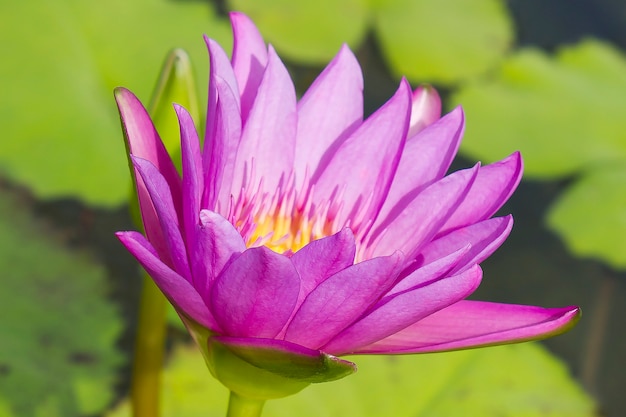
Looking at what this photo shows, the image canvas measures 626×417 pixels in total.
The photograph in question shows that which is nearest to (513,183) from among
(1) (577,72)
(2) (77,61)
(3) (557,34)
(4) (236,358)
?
(4) (236,358)

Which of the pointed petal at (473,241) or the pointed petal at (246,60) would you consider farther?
the pointed petal at (246,60)

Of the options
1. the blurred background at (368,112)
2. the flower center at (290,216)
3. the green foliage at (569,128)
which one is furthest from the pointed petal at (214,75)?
the green foliage at (569,128)

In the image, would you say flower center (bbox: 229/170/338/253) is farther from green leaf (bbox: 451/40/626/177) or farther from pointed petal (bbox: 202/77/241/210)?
green leaf (bbox: 451/40/626/177)

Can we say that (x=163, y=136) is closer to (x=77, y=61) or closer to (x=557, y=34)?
(x=77, y=61)

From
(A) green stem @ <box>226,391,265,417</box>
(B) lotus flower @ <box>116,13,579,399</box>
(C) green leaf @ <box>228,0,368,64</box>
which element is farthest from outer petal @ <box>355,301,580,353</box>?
(C) green leaf @ <box>228,0,368,64</box>

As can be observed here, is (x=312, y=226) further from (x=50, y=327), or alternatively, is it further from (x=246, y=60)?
(x=50, y=327)

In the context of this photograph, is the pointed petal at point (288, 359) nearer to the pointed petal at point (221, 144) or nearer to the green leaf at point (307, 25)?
the pointed petal at point (221, 144)
